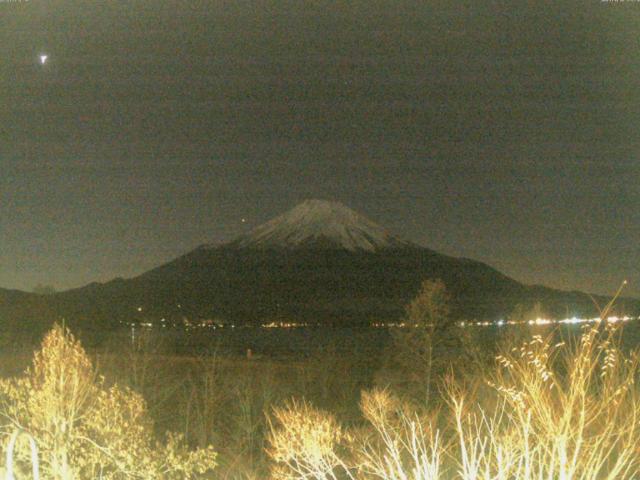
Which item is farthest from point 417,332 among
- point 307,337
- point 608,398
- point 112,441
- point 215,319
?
point 215,319

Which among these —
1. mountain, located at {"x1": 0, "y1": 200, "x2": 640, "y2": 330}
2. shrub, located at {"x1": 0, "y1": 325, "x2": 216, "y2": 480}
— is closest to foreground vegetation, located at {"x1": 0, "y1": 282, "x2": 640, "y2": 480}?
shrub, located at {"x1": 0, "y1": 325, "x2": 216, "y2": 480}

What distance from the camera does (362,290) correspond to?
179250 millimetres

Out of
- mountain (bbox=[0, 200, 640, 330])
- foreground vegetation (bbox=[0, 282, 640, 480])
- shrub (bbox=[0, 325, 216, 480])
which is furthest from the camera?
mountain (bbox=[0, 200, 640, 330])

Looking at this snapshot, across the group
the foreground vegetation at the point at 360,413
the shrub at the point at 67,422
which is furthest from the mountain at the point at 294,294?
the shrub at the point at 67,422

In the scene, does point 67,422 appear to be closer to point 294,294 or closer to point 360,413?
point 360,413

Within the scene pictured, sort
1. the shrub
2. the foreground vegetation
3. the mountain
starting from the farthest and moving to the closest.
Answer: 1. the mountain
2. the shrub
3. the foreground vegetation

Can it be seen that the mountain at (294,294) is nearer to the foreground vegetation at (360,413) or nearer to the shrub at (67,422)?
the foreground vegetation at (360,413)

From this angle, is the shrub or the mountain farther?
the mountain

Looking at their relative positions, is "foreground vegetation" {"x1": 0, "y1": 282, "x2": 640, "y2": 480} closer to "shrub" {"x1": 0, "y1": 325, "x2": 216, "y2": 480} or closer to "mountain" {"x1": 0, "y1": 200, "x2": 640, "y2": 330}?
"shrub" {"x1": 0, "y1": 325, "x2": 216, "y2": 480}

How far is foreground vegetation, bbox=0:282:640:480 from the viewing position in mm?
9219

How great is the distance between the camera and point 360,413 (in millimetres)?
55812

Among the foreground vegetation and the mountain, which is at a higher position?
the mountain

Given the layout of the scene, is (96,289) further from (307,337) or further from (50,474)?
(50,474)

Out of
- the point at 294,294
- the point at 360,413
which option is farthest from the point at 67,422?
the point at 294,294
